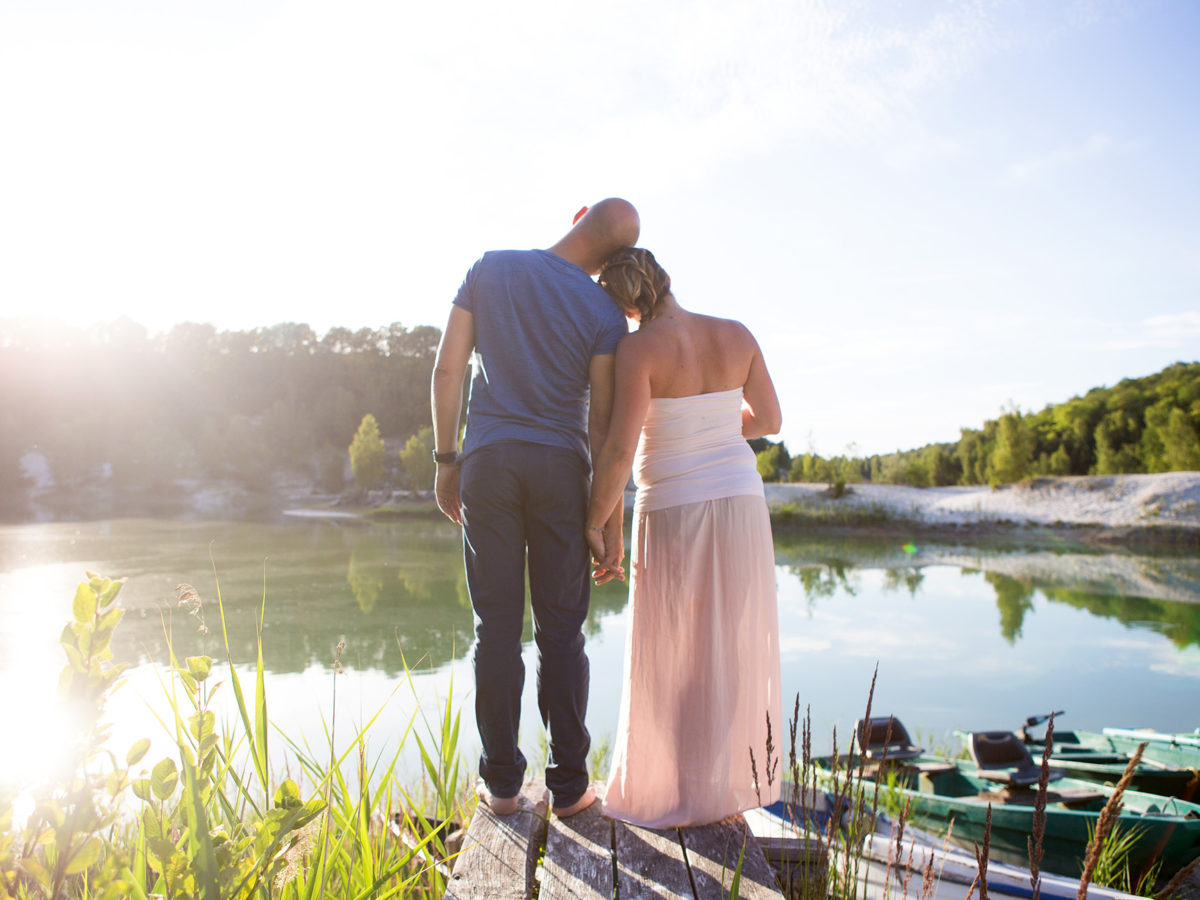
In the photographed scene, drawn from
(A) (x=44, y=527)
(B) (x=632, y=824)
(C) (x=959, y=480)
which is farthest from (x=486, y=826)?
(C) (x=959, y=480)

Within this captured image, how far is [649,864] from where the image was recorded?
156 centimetres

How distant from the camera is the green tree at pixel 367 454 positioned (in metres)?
25.2

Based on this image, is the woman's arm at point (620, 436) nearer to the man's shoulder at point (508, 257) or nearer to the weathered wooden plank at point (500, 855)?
the man's shoulder at point (508, 257)

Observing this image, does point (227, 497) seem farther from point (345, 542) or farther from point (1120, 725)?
point (1120, 725)

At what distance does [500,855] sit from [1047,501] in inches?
840

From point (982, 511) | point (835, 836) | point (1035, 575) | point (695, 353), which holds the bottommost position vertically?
point (1035, 575)

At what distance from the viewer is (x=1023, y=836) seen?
9.46 feet

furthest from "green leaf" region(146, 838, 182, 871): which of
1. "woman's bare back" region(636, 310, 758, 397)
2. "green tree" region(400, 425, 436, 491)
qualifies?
"green tree" region(400, 425, 436, 491)

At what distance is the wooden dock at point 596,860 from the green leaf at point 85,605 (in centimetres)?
99

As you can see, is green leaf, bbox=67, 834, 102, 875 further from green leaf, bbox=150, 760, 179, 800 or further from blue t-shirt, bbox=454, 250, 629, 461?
blue t-shirt, bbox=454, 250, 629, 461

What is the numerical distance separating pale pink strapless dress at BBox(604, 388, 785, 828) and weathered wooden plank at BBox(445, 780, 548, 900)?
0.22 metres

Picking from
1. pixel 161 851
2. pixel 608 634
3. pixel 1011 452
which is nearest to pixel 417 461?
pixel 1011 452

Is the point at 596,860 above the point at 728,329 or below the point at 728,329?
below

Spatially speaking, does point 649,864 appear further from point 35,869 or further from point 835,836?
point 35,869
